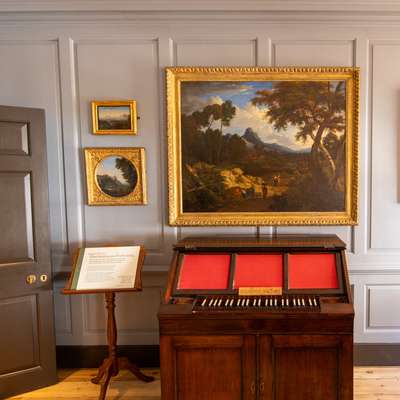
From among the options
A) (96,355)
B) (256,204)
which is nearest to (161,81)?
(256,204)

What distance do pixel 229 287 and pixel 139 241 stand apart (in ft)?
3.58

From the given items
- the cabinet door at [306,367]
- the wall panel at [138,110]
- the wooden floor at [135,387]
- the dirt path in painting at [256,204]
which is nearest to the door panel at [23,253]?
the wooden floor at [135,387]

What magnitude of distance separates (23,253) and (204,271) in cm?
154

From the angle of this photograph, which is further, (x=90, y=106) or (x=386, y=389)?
(x=90, y=106)

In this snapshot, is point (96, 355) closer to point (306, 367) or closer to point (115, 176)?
point (115, 176)

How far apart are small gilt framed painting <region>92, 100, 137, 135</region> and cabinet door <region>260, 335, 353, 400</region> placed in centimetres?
211

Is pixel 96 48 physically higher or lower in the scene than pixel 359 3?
lower

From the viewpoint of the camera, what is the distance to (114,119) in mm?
3137

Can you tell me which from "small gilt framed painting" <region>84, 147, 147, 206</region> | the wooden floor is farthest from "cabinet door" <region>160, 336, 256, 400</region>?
"small gilt framed painting" <region>84, 147, 147, 206</region>

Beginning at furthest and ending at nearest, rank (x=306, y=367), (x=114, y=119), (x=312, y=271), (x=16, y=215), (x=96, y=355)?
(x=96, y=355) → (x=114, y=119) → (x=16, y=215) → (x=312, y=271) → (x=306, y=367)

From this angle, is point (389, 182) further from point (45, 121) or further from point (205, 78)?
point (45, 121)

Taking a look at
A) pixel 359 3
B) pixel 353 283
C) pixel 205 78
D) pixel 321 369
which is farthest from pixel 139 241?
pixel 359 3

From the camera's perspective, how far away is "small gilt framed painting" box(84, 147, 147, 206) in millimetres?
3154

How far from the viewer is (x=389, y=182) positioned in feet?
10.4
